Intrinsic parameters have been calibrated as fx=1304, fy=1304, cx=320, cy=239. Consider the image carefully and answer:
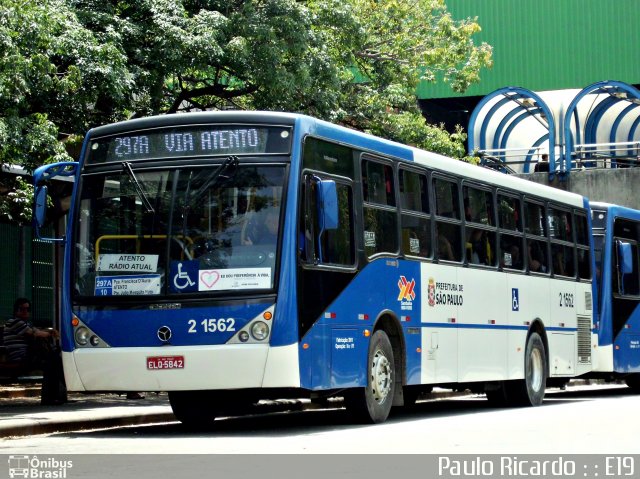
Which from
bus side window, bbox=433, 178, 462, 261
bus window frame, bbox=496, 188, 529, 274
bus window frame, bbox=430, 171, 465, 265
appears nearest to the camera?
bus window frame, bbox=430, 171, 465, 265

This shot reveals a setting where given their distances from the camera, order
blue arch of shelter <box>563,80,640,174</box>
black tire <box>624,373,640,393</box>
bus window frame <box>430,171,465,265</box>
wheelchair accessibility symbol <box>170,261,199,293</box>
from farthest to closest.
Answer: blue arch of shelter <box>563,80,640,174</box>
black tire <box>624,373,640,393</box>
bus window frame <box>430,171,465,265</box>
wheelchair accessibility symbol <box>170,261,199,293</box>

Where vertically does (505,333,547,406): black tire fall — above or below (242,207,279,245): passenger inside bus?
below

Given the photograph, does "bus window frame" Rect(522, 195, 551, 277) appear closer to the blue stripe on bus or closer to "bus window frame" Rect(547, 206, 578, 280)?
"bus window frame" Rect(547, 206, 578, 280)

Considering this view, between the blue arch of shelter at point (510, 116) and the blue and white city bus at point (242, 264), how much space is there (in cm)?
2358

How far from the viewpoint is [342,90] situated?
24.9 metres

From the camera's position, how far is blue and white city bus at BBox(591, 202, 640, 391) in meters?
22.6

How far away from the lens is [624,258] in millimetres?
23281

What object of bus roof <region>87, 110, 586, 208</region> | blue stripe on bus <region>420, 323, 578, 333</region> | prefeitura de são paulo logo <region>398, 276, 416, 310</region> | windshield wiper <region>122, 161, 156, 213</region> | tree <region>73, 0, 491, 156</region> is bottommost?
blue stripe on bus <region>420, 323, 578, 333</region>

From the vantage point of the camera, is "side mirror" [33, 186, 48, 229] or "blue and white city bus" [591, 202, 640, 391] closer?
"side mirror" [33, 186, 48, 229]

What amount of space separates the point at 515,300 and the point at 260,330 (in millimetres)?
6718

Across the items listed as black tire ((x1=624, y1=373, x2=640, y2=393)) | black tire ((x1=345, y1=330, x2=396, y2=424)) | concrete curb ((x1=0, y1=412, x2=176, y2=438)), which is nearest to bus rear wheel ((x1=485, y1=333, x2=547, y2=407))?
black tire ((x1=345, y1=330, x2=396, y2=424))

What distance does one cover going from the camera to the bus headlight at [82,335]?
13.5m

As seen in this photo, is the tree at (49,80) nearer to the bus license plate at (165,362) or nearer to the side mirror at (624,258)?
the bus license plate at (165,362)
